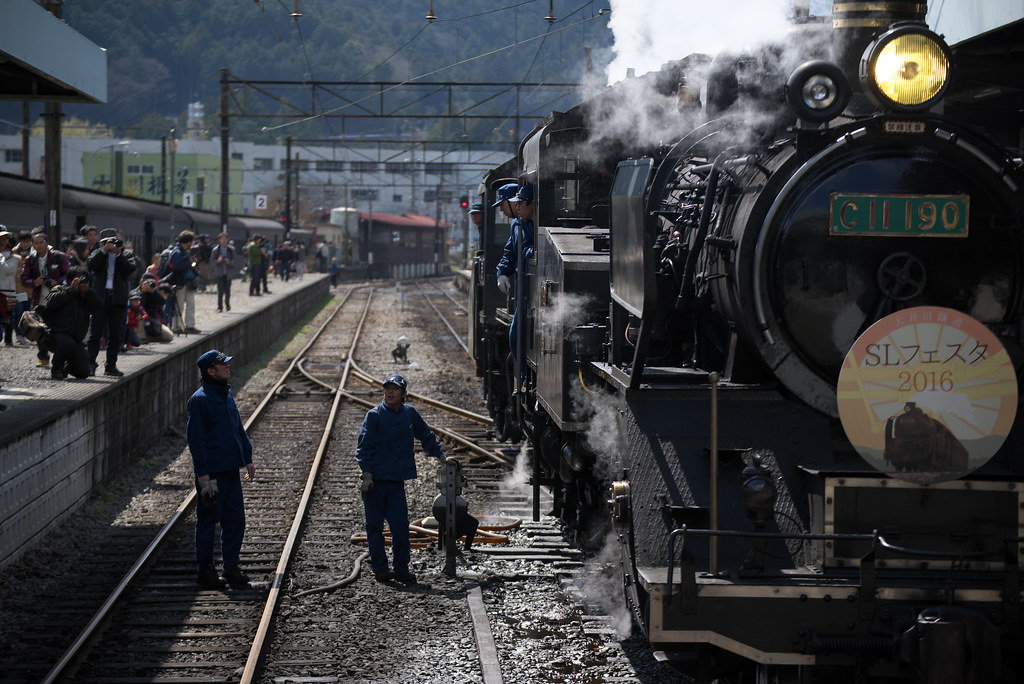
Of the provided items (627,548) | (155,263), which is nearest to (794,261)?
(627,548)

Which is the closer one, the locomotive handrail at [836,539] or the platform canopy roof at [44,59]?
the locomotive handrail at [836,539]

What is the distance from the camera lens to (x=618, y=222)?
5.92 m

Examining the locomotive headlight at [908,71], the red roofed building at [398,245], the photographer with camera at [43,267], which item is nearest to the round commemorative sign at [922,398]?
the locomotive headlight at [908,71]

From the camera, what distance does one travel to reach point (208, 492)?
7852mm

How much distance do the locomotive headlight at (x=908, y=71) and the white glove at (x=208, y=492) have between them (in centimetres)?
472

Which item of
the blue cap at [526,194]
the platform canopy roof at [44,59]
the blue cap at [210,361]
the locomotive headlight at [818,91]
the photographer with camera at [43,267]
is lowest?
the blue cap at [210,361]

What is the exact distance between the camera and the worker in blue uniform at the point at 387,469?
8.16m

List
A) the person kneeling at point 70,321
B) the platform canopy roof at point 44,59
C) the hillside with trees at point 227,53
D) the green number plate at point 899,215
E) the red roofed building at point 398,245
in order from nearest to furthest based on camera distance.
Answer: the green number plate at point 899,215 → the platform canopy roof at point 44,59 → the person kneeling at point 70,321 → the red roofed building at point 398,245 → the hillside with trees at point 227,53

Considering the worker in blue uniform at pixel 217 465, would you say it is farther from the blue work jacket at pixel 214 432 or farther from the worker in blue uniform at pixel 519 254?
the worker in blue uniform at pixel 519 254

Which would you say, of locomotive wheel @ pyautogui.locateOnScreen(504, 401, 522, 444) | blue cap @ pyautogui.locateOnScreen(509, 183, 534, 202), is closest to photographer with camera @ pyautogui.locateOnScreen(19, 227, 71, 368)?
locomotive wheel @ pyautogui.locateOnScreen(504, 401, 522, 444)

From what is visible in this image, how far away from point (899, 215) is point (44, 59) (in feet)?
27.6

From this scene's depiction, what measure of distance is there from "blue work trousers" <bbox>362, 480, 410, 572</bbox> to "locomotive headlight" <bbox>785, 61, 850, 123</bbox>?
4.06 m

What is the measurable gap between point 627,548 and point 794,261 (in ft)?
4.76

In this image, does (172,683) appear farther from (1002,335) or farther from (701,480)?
(1002,335)
